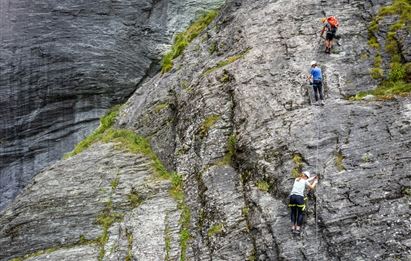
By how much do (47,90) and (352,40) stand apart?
18404 mm

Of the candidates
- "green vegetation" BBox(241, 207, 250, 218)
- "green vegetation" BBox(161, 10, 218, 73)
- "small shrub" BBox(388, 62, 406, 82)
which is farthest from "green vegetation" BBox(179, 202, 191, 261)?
"green vegetation" BBox(161, 10, 218, 73)

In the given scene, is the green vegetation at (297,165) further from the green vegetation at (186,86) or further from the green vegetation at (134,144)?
the green vegetation at (186,86)

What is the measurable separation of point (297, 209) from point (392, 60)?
8.33m

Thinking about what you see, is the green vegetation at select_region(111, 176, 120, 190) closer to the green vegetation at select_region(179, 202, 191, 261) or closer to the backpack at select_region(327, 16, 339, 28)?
the green vegetation at select_region(179, 202, 191, 261)

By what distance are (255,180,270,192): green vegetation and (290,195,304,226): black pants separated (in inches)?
73.3

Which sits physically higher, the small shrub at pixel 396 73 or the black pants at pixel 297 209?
the small shrub at pixel 396 73

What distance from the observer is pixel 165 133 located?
23047 millimetres

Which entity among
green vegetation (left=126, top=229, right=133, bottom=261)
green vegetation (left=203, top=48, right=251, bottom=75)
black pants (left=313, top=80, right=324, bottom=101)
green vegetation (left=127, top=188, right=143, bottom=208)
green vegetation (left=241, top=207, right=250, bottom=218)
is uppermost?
green vegetation (left=203, top=48, right=251, bottom=75)

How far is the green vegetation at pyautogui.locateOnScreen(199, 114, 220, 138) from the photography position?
20.4 meters

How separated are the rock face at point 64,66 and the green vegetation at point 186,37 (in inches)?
54.0

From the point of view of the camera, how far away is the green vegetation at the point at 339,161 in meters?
15.9

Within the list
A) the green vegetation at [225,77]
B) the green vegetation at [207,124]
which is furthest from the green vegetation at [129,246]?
the green vegetation at [225,77]

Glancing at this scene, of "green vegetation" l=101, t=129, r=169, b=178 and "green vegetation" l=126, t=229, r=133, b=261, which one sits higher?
"green vegetation" l=101, t=129, r=169, b=178

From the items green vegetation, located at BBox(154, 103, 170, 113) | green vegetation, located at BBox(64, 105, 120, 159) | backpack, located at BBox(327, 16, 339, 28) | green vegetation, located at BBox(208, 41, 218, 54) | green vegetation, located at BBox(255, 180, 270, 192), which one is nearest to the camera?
green vegetation, located at BBox(255, 180, 270, 192)
